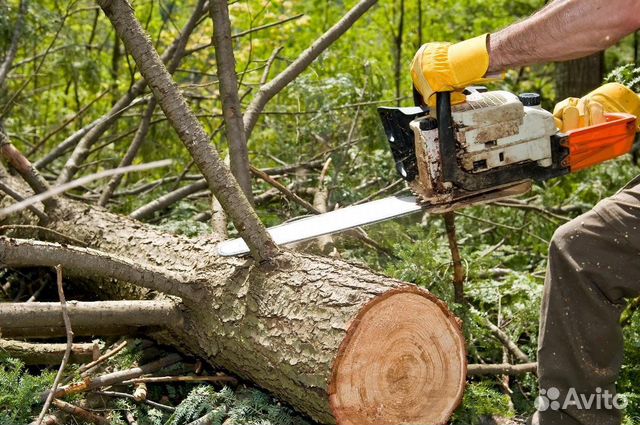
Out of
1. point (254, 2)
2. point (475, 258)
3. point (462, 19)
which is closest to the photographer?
point (475, 258)

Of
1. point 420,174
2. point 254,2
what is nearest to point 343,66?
point 254,2

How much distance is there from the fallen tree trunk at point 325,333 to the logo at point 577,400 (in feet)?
1.06

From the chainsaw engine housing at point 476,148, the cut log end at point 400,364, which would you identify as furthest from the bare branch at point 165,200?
the cut log end at point 400,364

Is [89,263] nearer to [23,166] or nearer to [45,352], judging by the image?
[45,352]

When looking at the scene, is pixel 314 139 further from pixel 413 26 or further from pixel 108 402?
pixel 413 26

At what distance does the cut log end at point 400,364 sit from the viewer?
263 cm

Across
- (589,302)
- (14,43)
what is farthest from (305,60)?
(589,302)

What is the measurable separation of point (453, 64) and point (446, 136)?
0.27 metres

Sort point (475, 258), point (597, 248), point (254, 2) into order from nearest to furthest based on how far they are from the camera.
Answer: point (597, 248) → point (475, 258) → point (254, 2)

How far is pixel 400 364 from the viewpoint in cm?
273

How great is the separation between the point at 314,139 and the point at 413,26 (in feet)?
13.2

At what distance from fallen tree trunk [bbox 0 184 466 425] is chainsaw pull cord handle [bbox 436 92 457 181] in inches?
18.6

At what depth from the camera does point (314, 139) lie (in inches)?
208

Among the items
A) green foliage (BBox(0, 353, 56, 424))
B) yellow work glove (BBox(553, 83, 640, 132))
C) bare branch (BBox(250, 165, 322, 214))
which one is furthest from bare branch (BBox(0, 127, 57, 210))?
yellow work glove (BBox(553, 83, 640, 132))
